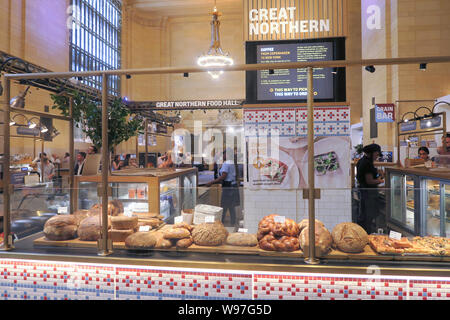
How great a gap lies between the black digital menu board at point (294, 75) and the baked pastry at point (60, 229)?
2.26 m

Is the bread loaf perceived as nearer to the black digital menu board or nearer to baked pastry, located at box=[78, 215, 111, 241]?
baked pastry, located at box=[78, 215, 111, 241]

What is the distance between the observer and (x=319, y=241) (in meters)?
1.85

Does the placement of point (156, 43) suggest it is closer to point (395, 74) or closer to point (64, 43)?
point (64, 43)

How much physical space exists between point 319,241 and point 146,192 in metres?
2.28

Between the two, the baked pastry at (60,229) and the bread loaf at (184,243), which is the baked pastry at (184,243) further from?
the baked pastry at (60,229)

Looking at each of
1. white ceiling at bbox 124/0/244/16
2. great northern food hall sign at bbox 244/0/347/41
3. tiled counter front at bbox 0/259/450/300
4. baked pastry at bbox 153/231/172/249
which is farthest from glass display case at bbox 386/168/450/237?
white ceiling at bbox 124/0/244/16

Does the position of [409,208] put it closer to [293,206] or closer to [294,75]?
[293,206]

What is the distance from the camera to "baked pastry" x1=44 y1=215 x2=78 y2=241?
7.13 feet

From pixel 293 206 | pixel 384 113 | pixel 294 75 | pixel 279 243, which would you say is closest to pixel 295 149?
Result: pixel 294 75

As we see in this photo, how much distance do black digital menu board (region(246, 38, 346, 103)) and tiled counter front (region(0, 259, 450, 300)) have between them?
7.11 feet

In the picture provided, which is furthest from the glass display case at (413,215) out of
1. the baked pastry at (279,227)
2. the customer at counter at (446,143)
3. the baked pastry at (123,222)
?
the customer at counter at (446,143)

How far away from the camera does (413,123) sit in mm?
6258

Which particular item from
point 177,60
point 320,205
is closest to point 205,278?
point 320,205
